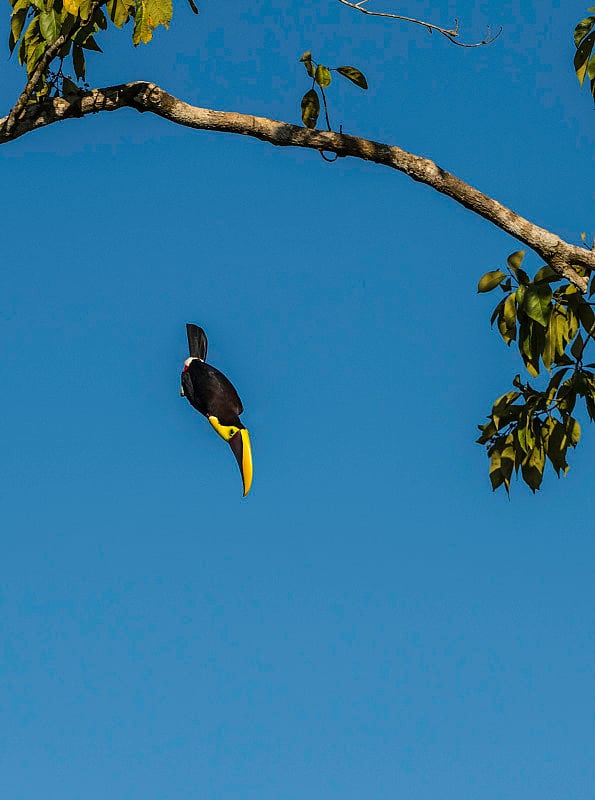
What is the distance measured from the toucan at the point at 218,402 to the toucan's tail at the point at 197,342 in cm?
7

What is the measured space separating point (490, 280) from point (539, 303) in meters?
0.36

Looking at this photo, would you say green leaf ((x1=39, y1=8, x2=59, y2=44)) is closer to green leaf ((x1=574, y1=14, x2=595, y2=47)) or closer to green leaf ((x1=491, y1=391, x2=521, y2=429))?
green leaf ((x1=574, y1=14, x2=595, y2=47))

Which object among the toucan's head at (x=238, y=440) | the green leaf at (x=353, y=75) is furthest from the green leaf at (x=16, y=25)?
the toucan's head at (x=238, y=440)

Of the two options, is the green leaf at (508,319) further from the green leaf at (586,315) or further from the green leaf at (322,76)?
the green leaf at (322,76)

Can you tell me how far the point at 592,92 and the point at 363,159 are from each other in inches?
53.8

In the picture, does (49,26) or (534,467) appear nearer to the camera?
(49,26)

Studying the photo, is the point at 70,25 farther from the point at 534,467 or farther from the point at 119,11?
the point at 534,467

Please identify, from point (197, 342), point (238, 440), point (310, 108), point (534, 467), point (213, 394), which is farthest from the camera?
point (534, 467)

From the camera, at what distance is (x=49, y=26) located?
6527 millimetres

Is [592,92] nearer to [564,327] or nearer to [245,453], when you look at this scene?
[564,327]

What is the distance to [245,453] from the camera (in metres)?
6.16

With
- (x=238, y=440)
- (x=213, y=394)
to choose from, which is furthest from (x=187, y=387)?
(x=238, y=440)

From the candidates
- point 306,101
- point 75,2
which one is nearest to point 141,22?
point 75,2

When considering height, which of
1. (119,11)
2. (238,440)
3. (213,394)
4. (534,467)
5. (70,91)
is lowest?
(238,440)
